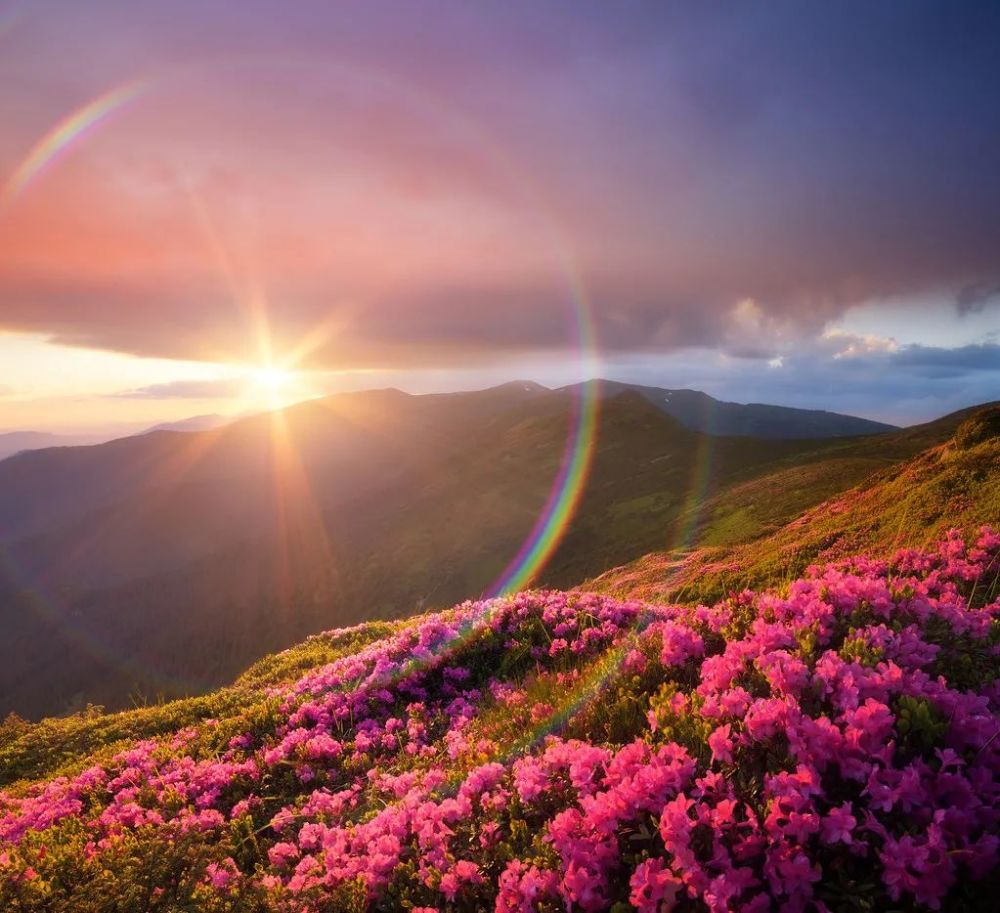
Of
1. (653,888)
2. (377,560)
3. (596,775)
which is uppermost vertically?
(653,888)

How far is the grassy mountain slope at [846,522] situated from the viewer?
14.5 metres

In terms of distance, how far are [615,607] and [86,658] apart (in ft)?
684

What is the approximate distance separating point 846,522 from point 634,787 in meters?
17.9

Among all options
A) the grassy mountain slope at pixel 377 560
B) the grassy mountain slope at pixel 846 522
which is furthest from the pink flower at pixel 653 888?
the grassy mountain slope at pixel 377 560

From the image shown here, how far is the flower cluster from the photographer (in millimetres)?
4102

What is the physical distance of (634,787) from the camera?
188 inches

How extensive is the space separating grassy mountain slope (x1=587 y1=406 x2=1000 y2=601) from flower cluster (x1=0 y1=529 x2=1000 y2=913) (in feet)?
13.8

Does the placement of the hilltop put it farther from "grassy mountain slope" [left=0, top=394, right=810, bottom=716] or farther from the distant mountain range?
"grassy mountain slope" [left=0, top=394, right=810, bottom=716]

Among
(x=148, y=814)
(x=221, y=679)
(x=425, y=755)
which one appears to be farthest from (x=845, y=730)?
(x=221, y=679)

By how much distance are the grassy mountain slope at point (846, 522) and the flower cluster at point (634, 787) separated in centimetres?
419

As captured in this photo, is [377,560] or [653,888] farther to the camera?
[377,560]

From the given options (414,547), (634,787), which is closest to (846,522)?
(634,787)

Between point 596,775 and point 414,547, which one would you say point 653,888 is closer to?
point 596,775

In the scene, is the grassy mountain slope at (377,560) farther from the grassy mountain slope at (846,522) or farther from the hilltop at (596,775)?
the hilltop at (596,775)
